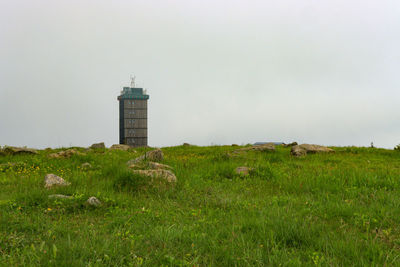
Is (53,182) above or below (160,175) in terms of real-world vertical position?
below

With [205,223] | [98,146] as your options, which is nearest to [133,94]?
[98,146]

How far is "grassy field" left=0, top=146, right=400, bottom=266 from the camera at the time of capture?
10.7 ft

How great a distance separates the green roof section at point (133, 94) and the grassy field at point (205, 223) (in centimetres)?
1895

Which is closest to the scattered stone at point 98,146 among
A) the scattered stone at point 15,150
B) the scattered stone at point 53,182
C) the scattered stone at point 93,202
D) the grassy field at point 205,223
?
the scattered stone at point 15,150

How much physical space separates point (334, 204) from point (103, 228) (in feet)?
13.1

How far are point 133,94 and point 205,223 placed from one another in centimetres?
2354

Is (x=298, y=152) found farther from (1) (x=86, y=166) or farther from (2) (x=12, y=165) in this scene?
(2) (x=12, y=165)

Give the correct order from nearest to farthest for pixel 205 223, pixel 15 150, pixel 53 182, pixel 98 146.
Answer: pixel 205 223
pixel 53 182
pixel 15 150
pixel 98 146

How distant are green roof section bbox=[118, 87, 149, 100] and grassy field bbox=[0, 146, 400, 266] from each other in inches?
746

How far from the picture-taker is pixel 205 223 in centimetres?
452

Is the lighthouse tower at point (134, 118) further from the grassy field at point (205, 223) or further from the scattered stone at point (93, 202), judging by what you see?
the scattered stone at point (93, 202)

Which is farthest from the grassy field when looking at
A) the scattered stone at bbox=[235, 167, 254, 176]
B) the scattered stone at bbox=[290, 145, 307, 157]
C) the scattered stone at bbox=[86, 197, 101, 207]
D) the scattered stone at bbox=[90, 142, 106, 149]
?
the scattered stone at bbox=[90, 142, 106, 149]

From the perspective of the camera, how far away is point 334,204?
17.4 ft

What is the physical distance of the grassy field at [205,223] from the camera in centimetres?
325
